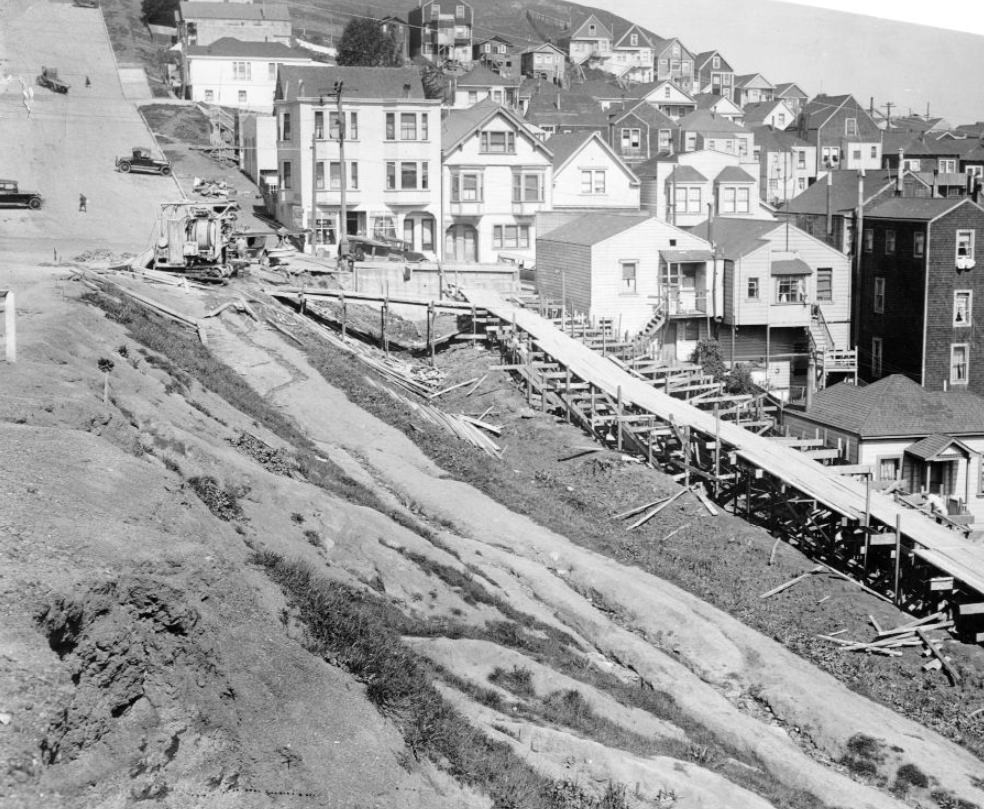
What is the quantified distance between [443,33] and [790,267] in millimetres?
74435

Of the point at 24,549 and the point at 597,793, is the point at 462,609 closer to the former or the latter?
the point at 597,793

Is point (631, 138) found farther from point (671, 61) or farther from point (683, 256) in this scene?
point (671, 61)

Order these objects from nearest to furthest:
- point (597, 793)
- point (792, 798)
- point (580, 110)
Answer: point (597, 793) < point (792, 798) < point (580, 110)

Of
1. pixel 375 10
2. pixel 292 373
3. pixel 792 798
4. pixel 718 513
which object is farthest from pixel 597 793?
pixel 375 10

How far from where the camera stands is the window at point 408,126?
213 feet

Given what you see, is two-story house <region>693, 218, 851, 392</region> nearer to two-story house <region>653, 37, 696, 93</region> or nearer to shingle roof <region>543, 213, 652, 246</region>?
shingle roof <region>543, 213, 652, 246</region>

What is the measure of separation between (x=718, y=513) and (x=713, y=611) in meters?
8.09

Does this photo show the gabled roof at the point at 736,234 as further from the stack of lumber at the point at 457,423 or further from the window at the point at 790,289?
the stack of lumber at the point at 457,423

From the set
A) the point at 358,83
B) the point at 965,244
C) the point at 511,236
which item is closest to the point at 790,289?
the point at 965,244

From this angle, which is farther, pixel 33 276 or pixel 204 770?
pixel 33 276

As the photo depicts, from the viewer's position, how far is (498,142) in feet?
218

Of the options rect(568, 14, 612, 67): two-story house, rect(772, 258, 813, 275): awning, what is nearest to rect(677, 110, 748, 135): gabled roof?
rect(772, 258, 813, 275): awning

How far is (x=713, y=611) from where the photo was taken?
25609 millimetres

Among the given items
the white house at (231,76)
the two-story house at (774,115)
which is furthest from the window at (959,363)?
the two-story house at (774,115)
